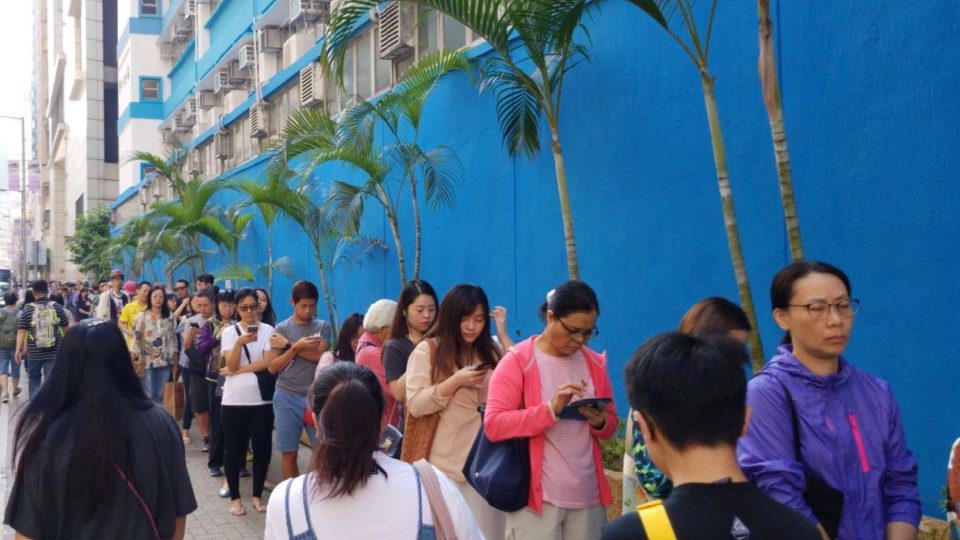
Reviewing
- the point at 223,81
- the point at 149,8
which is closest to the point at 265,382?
the point at 223,81

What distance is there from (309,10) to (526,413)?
15135 mm

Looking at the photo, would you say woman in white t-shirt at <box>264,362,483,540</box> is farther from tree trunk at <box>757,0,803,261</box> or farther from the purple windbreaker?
tree trunk at <box>757,0,803,261</box>

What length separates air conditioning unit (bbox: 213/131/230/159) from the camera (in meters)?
23.4

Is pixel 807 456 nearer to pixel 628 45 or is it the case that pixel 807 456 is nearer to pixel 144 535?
pixel 144 535

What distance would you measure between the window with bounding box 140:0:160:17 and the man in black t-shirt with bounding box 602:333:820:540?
41.4 metres

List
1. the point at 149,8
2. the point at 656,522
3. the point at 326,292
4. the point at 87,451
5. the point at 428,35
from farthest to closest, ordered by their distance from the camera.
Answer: the point at 149,8, the point at 326,292, the point at 428,35, the point at 87,451, the point at 656,522

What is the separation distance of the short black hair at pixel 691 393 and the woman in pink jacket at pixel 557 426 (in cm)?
184

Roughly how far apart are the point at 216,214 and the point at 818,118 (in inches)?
611

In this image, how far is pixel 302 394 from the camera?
7398 mm

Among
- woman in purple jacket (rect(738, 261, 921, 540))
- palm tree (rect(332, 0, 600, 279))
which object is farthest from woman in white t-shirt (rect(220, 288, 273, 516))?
woman in purple jacket (rect(738, 261, 921, 540))

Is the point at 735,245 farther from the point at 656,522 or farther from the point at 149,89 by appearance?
the point at 149,89

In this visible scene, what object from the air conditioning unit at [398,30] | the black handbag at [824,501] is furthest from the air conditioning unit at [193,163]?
the black handbag at [824,501]

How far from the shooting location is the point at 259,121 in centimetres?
1972

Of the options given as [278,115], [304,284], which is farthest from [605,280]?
[278,115]
